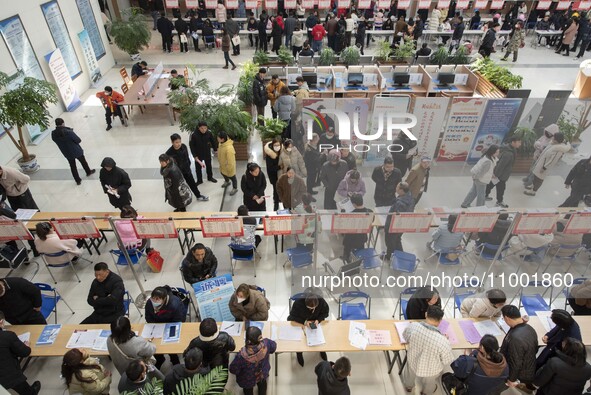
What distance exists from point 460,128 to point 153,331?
660 cm

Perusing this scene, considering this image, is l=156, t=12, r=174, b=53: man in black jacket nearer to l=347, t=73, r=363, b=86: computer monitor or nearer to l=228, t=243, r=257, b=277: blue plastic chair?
l=347, t=73, r=363, b=86: computer monitor

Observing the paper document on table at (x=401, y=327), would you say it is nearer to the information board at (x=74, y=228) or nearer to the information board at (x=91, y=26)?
the information board at (x=74, y=228)

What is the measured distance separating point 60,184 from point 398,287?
6680 mm

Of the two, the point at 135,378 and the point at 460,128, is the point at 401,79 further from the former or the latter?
the point at 135,378

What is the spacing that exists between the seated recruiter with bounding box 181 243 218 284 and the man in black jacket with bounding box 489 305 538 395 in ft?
10.9

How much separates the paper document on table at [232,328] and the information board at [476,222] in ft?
9.53

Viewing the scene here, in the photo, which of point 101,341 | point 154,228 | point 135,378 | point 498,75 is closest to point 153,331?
point 101,341

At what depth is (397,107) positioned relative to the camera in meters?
7.96

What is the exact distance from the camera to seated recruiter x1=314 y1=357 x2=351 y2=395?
11.2 ft

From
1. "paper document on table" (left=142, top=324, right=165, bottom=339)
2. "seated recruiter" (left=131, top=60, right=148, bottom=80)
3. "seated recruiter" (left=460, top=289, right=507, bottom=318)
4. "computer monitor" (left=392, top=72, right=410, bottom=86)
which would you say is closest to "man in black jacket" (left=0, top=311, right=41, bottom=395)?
"paper document on table" (left=142, top=324, right=165, bottom=339)

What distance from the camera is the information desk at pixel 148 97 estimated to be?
9695 millimetres

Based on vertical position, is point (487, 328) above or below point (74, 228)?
below

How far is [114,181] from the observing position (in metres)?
6.28

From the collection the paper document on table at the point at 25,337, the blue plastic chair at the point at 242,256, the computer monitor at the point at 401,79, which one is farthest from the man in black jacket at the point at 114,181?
the computer monitor at the point at 401,79
